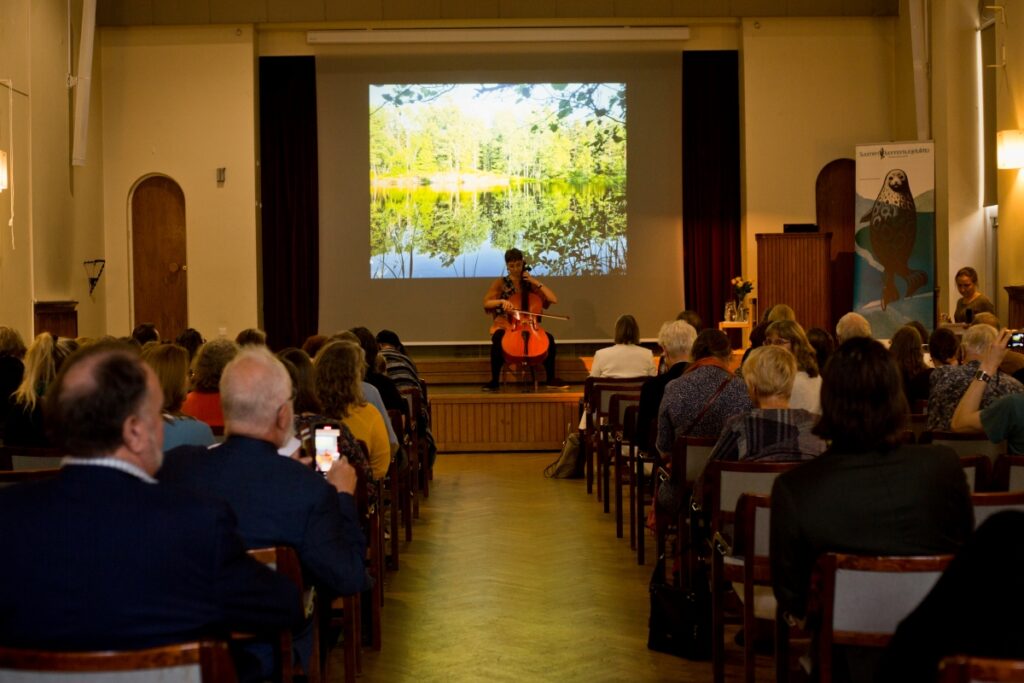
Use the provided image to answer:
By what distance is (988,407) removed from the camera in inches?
168

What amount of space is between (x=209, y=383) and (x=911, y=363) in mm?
3272

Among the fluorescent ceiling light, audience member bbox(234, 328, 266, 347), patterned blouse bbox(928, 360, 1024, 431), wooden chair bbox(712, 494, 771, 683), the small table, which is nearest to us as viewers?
wooden chair bbox(712, 494, 771, 683)

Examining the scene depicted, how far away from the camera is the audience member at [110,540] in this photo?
6.60 ft

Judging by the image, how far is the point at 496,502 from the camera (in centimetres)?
762

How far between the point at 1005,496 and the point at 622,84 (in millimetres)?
10791

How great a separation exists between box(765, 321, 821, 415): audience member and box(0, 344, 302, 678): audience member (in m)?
3.49

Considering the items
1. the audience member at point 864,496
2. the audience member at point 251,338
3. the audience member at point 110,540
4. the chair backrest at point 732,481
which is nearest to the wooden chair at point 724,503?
the chair backrest at point 732,481

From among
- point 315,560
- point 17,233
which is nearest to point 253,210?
point 17,233

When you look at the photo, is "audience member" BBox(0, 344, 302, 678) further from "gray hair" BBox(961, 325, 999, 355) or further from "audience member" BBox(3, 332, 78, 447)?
"gray hair" BBox(961, 325, 999, 355)

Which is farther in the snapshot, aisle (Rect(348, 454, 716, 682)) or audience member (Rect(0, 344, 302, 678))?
aisle (Rect(348, 454, 716, 682))

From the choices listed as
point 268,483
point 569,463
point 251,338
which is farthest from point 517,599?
point 569,463

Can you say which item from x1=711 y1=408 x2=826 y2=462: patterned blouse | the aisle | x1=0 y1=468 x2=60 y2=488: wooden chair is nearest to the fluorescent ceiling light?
the aisle

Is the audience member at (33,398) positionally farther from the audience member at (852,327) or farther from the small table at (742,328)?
the small table at (742,328)

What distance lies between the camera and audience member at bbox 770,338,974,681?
8.71 feet
